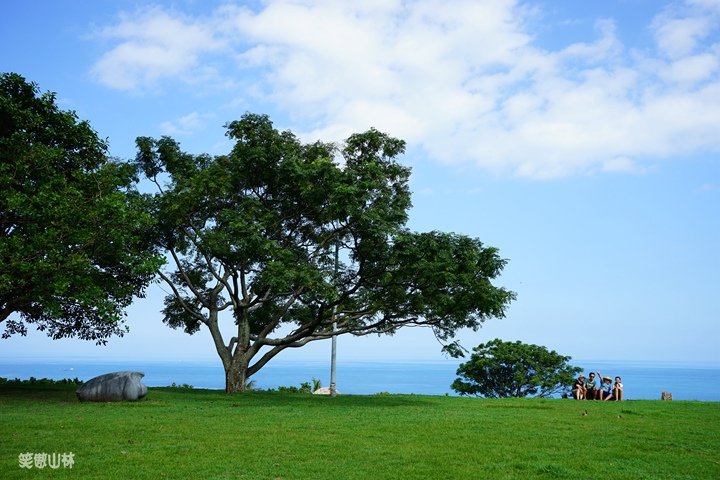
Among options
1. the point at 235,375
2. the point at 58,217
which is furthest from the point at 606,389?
the point at 58,217

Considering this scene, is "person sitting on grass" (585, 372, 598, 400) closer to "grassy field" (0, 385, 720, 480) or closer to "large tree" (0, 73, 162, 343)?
"grassy field" (0, 385, 720, 480)

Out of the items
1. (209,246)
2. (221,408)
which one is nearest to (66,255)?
(209,246)

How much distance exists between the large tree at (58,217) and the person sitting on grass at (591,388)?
2006cm

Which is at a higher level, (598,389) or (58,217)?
(58,217)

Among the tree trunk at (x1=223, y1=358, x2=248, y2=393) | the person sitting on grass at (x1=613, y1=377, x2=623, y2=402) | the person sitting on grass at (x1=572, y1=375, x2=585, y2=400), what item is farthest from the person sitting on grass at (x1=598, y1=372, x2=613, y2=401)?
the tree trunk at (x1=223, y1=358, x2=248, y2=393)

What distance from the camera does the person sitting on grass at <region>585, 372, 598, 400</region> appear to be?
3027 cm

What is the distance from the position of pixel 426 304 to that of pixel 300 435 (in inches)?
469

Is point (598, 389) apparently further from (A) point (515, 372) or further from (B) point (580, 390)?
(A) point (515, 372)

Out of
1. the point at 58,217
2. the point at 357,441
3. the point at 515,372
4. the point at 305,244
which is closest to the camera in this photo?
the point at 357,441

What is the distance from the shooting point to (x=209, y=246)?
25.1 meters

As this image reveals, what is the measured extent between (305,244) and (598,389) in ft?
49.0

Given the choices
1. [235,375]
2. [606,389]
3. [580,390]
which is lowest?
[580,390]

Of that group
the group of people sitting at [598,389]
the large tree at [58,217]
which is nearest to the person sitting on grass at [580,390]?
the group of people sitting at [598,389]

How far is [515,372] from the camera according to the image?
4109 cm
